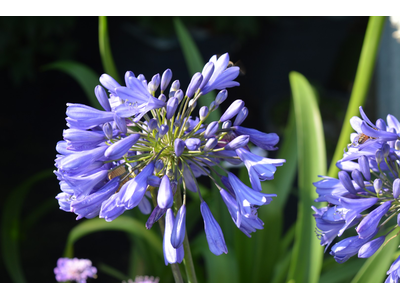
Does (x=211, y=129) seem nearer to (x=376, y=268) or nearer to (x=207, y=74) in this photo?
(x=207, y=74)

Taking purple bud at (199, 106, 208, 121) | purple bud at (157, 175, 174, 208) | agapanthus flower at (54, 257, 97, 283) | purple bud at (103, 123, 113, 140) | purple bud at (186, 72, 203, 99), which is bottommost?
agapanthus flower at (54, 257, 97, 283)

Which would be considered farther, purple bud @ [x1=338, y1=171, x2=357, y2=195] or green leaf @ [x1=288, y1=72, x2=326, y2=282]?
green leaf @ [x1=288, y1=72, x2=326, y2=282]

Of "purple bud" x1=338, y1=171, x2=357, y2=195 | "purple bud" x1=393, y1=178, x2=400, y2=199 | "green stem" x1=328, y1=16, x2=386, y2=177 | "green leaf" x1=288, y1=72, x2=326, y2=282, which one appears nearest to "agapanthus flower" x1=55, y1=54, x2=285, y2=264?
"purple bud" x1=338, y1=171, x2=357, y2=195

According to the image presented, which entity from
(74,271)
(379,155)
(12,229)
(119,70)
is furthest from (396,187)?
(119,70)

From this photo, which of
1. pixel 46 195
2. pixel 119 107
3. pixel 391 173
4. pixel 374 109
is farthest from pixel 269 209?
pixel 374 109

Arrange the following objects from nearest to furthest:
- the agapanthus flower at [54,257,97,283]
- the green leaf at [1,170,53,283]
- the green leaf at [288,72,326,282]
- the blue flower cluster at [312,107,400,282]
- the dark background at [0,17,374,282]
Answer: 1. the blue flower cluster at [312,107,400,282]
2. the agapanthus flower at [54,257,97,283]
3. the green leaf at [288,72,326,282]
4. the green leaf at [1,170,53,283]
5. the dark background at [0,17,374,282]

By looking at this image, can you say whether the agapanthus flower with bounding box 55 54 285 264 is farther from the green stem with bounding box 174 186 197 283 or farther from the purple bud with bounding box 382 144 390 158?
the purple bud with bounding box 382 144 390 158
